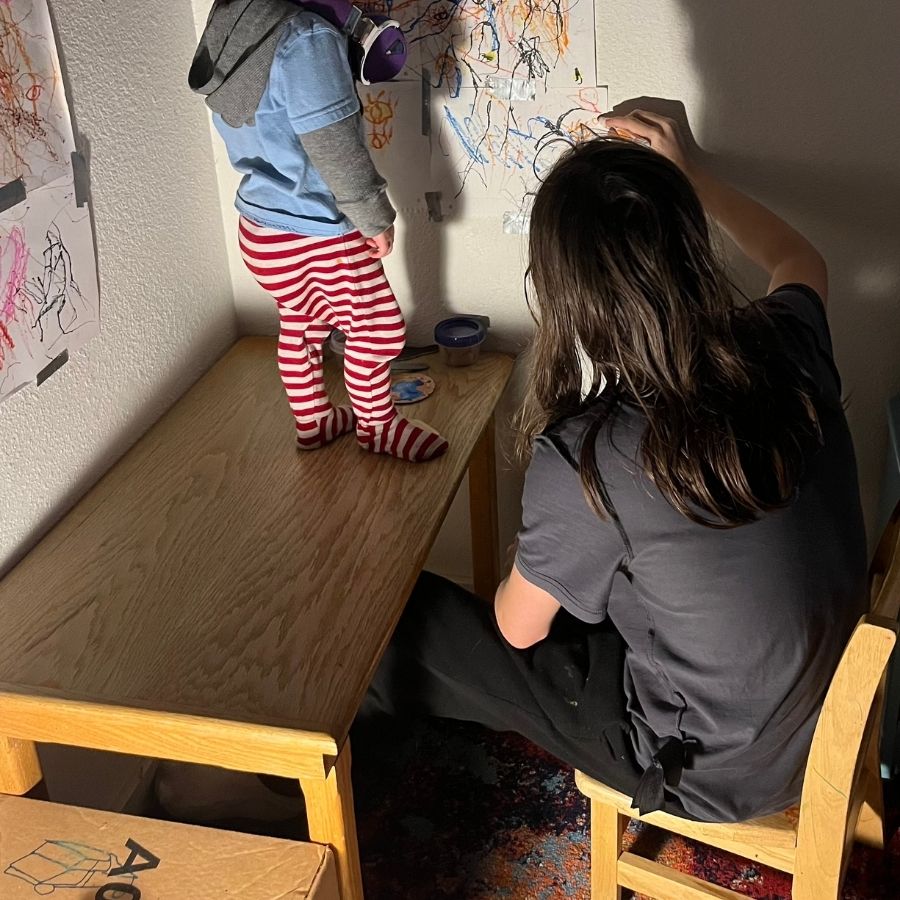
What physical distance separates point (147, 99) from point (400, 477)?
635mm

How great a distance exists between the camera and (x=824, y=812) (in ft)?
3.68

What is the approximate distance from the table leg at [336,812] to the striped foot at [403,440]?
49 cm

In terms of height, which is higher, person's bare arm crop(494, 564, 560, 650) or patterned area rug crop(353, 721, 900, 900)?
person's bare arm crop(494, 564, 560, 650)

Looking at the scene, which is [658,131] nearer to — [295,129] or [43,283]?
[295,129]

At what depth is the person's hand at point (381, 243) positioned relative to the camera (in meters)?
1.37

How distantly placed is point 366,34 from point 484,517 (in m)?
0.83

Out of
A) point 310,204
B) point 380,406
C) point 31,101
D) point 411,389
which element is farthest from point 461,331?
point 31,101

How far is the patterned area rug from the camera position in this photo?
4.91 ft

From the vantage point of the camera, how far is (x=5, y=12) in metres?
1.15

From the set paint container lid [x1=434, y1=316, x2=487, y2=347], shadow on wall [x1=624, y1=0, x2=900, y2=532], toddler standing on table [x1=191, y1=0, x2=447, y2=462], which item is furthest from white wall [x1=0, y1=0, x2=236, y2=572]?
shadow on wall [x1=624, y1=0, x2=900, y2=532]

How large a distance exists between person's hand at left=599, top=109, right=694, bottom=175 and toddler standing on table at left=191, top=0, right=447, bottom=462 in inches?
13.7

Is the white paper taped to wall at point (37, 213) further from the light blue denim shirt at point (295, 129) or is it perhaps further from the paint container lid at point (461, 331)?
the paint container lid at point (461, 331)

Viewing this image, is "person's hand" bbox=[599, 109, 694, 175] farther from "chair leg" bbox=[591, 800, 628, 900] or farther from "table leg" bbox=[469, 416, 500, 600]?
"chair leg" bbox=[591, 800, 628, 900]

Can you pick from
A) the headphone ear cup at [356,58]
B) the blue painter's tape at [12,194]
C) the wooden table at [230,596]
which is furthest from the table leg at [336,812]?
the headphone ear cup at [356,58]
